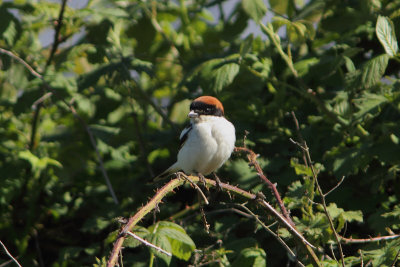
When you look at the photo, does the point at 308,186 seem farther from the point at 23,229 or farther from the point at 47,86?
the point at 23,229

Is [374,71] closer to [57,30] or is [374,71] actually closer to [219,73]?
[219,73]

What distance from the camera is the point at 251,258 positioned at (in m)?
3.13

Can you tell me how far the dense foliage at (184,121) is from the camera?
12.0 ft

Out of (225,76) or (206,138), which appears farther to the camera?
(206,138)

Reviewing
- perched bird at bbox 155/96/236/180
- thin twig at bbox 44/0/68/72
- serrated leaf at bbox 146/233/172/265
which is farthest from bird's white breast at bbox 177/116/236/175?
thin twig at bbox 44/0/68/72

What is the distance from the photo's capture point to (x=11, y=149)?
4559mm

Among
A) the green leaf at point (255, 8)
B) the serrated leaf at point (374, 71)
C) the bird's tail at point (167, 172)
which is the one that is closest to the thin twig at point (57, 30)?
the bird's tail at point (167, 172)

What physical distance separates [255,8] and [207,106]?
730 mm

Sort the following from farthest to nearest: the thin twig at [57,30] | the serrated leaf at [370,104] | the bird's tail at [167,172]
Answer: the thin twig at [57,30] → the bird's tail at [167,172] → the serrated leaf at [370,104]

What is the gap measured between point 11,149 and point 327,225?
2721 millimetres

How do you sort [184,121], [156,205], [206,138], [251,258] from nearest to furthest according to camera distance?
[156,205] → [251,258] → [206,138] → [184,121]

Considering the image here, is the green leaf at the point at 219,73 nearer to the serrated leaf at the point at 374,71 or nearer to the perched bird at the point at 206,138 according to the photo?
the perched bird at the point at 206,138

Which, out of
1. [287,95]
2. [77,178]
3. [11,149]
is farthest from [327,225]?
[11,149]

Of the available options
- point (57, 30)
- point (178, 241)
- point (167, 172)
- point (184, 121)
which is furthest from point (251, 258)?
point (57, 30)
